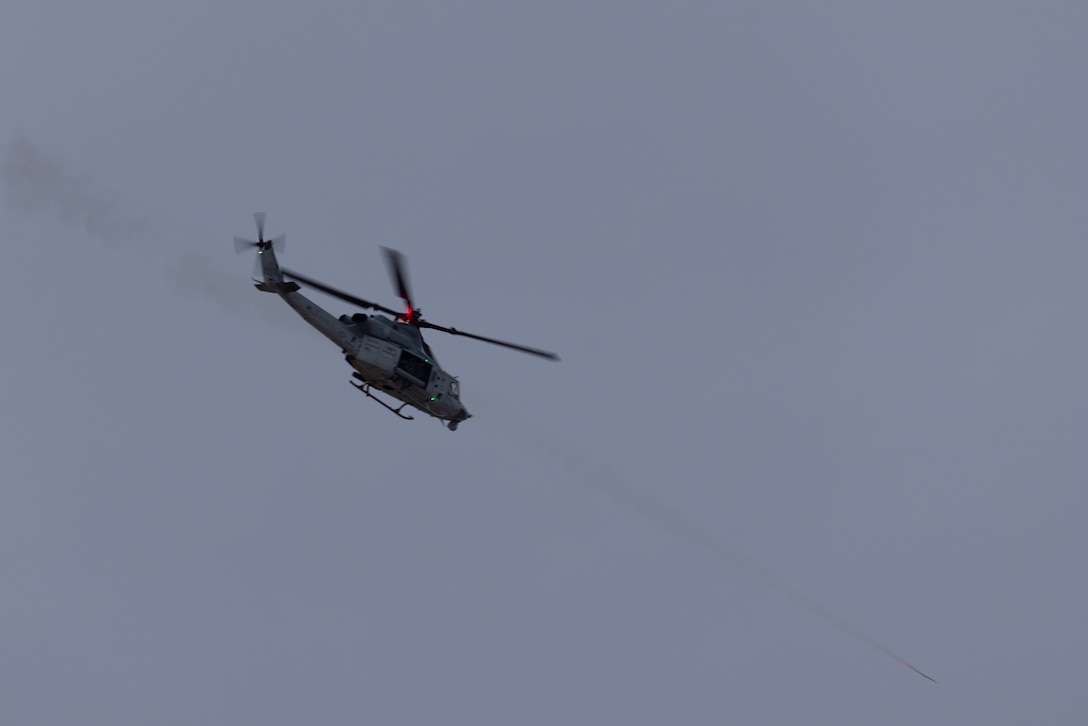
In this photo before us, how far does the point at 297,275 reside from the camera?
8156 centimetres

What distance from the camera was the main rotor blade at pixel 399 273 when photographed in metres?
84.6

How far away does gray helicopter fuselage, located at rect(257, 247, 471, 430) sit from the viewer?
3223 inches

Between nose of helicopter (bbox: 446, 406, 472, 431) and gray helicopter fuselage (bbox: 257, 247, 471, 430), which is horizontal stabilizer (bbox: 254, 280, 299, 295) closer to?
gray helicopter fuselage (bbox: 257, 247, 471, 430)

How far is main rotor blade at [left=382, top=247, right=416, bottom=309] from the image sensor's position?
3332 inches

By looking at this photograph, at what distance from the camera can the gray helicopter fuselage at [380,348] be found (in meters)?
81.9

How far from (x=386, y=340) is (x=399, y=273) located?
2.79 meters

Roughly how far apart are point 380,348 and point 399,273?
10.7 ft

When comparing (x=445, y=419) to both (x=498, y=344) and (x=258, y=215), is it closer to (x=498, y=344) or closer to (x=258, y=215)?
(x=498, y=344)

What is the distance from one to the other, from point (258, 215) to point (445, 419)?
11.6 m

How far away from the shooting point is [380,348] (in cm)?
8362

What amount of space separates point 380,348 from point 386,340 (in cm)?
51

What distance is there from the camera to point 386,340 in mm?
84000

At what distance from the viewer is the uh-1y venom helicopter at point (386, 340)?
268 ft

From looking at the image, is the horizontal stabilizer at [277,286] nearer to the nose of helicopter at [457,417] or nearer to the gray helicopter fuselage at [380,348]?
the gray helicopter fuselage at [380,348]
